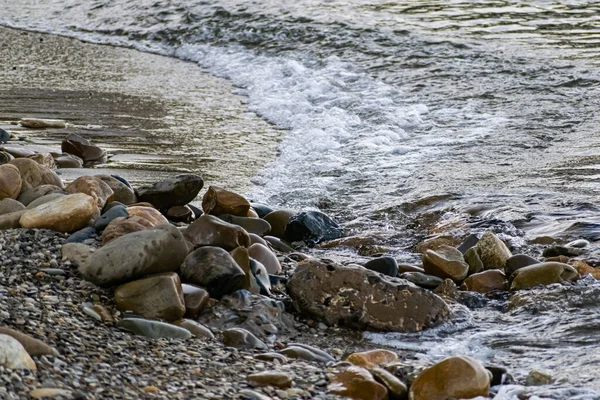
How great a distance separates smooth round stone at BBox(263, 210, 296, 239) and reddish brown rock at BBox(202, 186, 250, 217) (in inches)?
7.1

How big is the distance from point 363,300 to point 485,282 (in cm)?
81

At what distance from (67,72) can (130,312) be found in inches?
295

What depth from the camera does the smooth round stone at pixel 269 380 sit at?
294cm

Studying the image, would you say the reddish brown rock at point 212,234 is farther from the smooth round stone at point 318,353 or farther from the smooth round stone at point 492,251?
the smooth round stone at point 492,251

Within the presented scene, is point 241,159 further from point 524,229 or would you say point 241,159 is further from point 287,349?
point 287,349

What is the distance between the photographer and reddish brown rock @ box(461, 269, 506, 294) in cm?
422

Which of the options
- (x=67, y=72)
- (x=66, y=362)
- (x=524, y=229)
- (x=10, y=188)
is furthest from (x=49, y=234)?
(x=67, y=72)

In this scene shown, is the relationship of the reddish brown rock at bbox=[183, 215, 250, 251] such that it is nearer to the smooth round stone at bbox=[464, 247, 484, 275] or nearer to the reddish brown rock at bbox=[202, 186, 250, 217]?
the reddish brown rock at bbox=[202, 186, 250, 217]

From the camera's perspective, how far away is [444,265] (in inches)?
169

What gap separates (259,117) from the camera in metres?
8.46

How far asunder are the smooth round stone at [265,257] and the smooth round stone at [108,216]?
631 mm

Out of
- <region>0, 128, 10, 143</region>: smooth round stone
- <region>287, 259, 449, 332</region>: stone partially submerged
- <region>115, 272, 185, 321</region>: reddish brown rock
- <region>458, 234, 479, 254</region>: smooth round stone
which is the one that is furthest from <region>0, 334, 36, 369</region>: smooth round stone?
<region>0, 128, 10, 143</region>: smooth round stone

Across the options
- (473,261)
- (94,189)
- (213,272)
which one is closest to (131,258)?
(213,272)

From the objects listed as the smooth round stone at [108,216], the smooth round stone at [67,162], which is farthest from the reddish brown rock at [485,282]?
the smooth round stone at [67,162]
